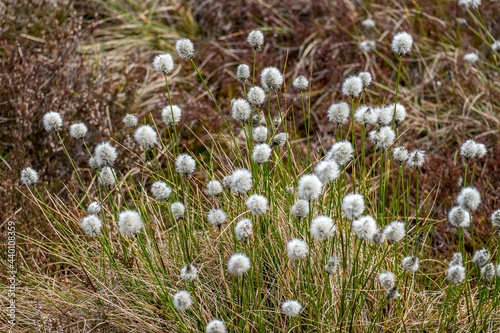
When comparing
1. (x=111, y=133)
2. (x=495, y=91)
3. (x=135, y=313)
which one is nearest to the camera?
(x=135, y=313)

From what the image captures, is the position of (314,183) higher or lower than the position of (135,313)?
higher

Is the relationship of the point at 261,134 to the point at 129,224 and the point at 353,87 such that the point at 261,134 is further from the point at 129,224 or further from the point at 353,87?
the point at 129,224

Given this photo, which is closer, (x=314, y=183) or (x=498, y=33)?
(x=314, y=183)

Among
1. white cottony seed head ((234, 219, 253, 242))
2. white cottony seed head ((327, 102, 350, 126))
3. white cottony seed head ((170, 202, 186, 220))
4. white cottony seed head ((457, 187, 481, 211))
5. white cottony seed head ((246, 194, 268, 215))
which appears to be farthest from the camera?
white cottony seed head ((327, 102, 350, 126))

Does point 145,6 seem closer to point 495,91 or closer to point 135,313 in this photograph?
point 495,91

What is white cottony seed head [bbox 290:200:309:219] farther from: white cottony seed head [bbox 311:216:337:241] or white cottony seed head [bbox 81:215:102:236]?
white cottony seed head [bbox 81:215:102:236]

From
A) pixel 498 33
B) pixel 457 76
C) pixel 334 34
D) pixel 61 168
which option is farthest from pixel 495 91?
pixel 61 168

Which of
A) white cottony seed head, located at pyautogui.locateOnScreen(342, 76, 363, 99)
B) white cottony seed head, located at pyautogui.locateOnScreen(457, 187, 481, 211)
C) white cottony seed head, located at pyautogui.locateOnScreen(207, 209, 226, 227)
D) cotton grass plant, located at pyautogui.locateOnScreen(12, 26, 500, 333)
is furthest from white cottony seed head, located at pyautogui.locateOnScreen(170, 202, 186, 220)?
white cottony seed head, located at pyautogui.locateOnScreen(457, 187, 481, 211)

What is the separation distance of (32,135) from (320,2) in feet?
11.9

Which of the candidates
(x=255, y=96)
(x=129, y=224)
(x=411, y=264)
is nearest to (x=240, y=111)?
(x=255, y=96)

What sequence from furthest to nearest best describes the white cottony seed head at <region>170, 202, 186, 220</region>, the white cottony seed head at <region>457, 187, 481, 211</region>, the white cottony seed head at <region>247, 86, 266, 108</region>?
1. the white cottony seed head at <region>247, 86, 266, 108</region>
2. the white cottony seed head at <region>170, 202, 186, 220</region>
3. the white cottony seed head at <region>457, 187, 481, 211</region>

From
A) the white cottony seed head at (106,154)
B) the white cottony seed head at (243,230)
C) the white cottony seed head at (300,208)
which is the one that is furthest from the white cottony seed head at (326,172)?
the white cottony seed head at (106,154)

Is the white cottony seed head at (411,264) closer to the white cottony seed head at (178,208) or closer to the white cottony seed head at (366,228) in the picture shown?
the white cottony seed head at (366,228)

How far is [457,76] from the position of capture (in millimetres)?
5004
